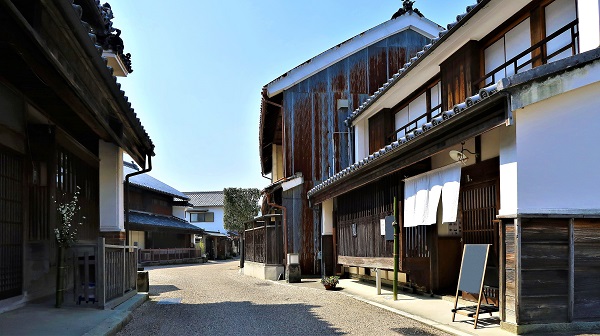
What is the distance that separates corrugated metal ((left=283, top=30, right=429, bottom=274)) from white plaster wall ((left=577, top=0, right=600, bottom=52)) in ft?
45.2

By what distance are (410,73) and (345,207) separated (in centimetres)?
577

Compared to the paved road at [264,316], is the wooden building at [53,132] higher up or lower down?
higher up

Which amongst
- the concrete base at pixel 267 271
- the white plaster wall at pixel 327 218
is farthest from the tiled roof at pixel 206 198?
the white plaster wall at pixel 327 218

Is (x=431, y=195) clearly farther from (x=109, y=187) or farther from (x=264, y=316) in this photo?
(x=109, y=187)

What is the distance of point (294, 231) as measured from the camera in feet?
67.2

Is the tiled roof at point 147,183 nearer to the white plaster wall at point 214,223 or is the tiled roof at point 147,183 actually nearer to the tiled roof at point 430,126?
the white plaster wall at point 214,223

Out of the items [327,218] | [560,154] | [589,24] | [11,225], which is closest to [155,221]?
[327,218]

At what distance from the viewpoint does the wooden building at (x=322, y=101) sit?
20578 mm

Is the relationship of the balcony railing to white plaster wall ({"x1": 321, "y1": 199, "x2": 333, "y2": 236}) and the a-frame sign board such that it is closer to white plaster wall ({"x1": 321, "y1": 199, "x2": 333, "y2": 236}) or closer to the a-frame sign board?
the a-frame sign board

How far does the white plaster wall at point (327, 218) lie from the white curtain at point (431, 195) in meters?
7.38

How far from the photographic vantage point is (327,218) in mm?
19781

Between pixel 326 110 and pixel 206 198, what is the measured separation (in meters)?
54.9

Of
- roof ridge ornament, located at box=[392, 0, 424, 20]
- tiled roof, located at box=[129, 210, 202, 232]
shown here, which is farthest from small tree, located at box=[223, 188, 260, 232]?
roof ridge ornament, located at box=[392, 0, 424, 20]

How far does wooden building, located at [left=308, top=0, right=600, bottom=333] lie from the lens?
750cm
